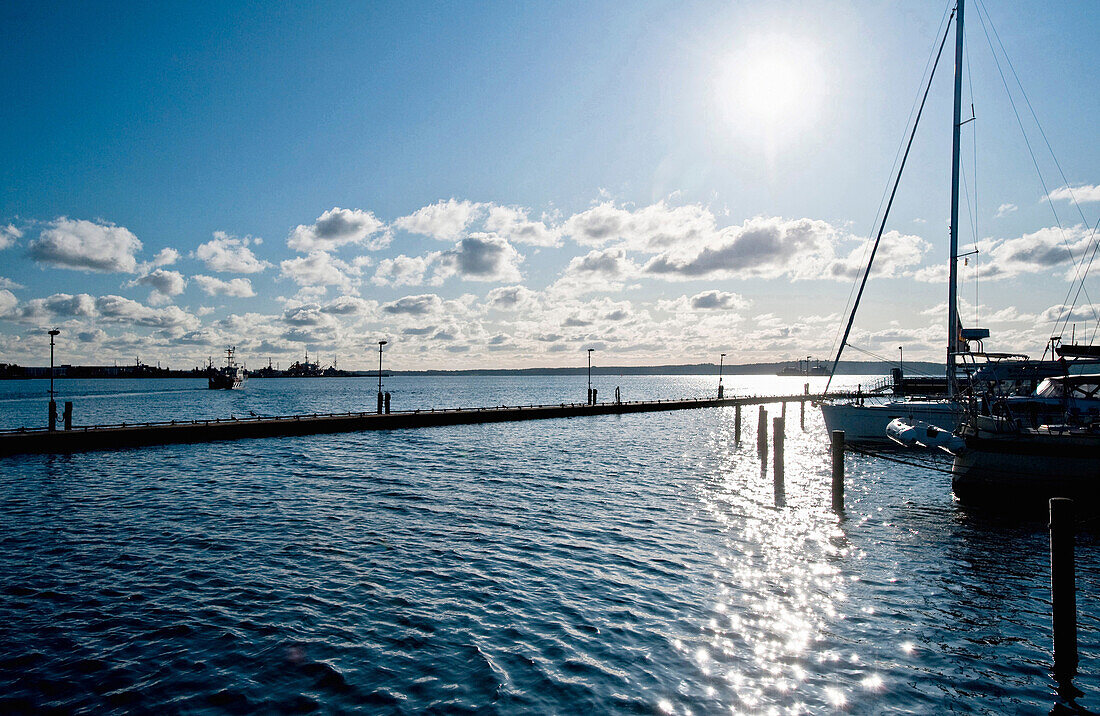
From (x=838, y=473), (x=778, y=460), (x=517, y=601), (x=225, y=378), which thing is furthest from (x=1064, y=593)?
(x=225, y=378)

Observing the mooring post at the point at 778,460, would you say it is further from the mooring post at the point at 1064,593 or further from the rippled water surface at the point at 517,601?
the mooring post at the point at 1064,593

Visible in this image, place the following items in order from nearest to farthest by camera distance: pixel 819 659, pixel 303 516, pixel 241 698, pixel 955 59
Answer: pixel 241 698 < pixel 819 659 < pixel 303 516 < pixel 955 59

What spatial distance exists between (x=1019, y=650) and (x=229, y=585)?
15.0 metres

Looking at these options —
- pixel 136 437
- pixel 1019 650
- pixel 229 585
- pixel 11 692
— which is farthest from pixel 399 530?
pixel 136 437

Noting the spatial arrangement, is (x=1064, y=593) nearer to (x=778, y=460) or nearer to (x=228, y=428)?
(x=778, y=460)

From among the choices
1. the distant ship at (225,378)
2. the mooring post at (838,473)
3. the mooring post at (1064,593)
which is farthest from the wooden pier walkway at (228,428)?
the distant ship at (225,378)

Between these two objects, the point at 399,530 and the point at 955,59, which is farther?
the point at 955,59

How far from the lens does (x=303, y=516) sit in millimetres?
18922

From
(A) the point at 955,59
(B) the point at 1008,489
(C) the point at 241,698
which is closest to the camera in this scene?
(C) the point at 241,698

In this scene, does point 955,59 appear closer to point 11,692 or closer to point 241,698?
point 241,698

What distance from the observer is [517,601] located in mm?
11805

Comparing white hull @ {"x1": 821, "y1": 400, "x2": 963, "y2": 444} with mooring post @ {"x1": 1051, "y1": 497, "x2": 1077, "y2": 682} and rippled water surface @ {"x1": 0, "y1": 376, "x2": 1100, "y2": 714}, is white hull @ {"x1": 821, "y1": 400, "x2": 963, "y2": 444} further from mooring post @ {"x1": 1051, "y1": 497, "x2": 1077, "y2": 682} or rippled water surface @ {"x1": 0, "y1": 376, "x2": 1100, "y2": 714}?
mooring post @ {"x1": 1051, "y1": 497, "x2": 1077, "y2": 682}

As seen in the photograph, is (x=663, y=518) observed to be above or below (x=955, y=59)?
below

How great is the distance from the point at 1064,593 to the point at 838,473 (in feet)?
40.5
